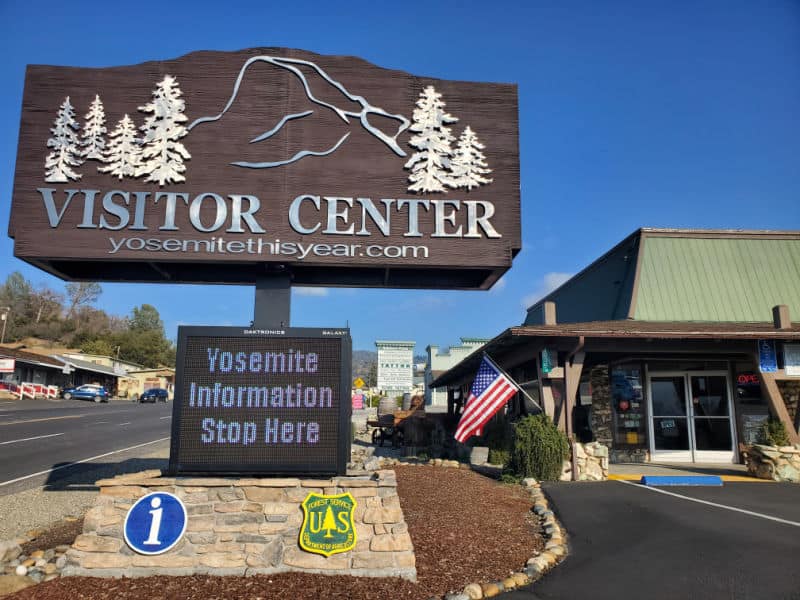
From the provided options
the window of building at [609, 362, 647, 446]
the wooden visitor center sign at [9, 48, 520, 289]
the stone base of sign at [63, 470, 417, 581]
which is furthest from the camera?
the window of building at [609, 362, 647, 446]

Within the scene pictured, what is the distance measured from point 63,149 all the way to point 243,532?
5.84 m

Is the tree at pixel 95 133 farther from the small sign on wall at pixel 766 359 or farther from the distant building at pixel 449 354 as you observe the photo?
the distant building at pixel 449 354

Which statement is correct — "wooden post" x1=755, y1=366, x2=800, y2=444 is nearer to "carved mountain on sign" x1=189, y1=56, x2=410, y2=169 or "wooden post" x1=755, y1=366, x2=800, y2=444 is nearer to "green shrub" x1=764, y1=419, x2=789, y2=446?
"green shrub" x1=764, y1=419, x2=789, y2=446

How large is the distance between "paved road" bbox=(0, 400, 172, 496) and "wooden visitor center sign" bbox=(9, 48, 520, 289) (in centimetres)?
622

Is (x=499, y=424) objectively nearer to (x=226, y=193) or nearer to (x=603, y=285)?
(x=603, y=285)

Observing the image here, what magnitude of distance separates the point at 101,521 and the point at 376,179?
210 inches

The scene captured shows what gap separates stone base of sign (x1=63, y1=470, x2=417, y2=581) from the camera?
5496 millimetres

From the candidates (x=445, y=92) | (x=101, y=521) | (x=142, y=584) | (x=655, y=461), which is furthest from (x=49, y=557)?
(x=655, y=461)

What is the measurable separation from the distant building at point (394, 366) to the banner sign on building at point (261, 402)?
3536cm

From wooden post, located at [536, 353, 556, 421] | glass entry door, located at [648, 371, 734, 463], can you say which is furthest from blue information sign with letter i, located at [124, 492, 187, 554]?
glass entry door, located at [648, 371, 734, 463]

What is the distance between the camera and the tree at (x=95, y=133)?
302 inches

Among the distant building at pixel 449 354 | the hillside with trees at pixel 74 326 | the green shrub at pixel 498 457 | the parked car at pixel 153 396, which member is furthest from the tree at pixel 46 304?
the green shrub at pixel 498 457

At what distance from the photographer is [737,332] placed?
11250mm

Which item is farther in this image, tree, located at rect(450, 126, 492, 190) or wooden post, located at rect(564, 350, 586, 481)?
wooden post, located at rect(564, 350, 586, 481)
